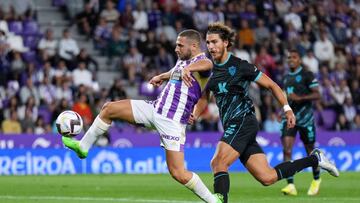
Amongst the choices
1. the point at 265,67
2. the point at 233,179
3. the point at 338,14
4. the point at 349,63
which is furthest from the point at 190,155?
the point at 338,14

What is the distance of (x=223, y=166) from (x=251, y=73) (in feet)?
3.79

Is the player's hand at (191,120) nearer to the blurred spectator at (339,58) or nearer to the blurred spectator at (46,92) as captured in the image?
the blurred spectator at (46,92)

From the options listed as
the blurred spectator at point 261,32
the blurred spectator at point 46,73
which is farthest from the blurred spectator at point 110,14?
the blurred spectator at point 261,32

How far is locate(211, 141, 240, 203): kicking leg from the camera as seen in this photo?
11.3 metres

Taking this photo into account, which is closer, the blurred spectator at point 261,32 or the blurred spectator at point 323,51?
the blurred spectator at point 261,32

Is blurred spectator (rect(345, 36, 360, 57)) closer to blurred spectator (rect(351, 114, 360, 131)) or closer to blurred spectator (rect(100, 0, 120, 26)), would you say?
blurred spectator (rect(351, 114, 360, 131))

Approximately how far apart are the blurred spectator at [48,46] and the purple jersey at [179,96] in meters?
13.8

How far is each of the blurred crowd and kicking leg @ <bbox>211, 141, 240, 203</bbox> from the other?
41.1 ft

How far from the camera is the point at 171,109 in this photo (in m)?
11.7

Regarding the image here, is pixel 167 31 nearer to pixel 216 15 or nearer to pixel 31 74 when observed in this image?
pixel 216 15

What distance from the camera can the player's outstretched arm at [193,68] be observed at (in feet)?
37.0

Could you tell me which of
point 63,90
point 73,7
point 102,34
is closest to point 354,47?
point 102,34

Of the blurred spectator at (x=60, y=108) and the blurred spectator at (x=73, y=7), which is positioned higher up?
the blurred spectator at (x=73, y=7)

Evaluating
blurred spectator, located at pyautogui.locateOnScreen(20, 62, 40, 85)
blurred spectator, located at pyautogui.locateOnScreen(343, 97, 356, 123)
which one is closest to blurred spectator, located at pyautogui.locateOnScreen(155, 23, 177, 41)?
blurred spectator, located at pyautogui.locateOnScreen(20, 62, 40, 85)
